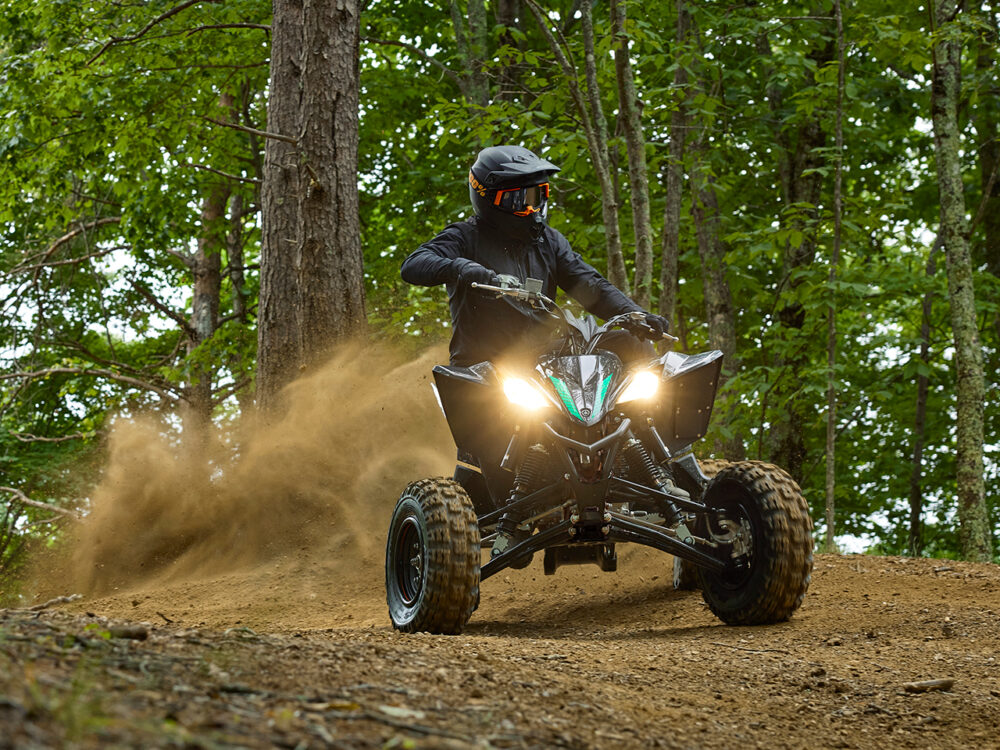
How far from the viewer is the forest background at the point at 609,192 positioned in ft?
34.2

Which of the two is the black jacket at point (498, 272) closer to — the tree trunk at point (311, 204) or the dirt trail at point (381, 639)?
the dirt trail at point (381, 639)

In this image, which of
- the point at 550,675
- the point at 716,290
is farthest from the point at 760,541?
the point at 716,290

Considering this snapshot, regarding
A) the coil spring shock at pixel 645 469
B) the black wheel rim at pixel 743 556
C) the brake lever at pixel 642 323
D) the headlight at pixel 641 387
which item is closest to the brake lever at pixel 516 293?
the brake lever at pixel 642 323

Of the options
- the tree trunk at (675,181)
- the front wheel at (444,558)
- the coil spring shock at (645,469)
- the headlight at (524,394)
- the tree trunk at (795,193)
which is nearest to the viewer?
the front wheel at (444,558)

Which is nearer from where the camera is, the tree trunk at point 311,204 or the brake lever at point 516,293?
the brake lever at point 516,293

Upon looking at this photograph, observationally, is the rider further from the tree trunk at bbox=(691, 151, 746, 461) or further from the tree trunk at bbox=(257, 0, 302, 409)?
the tree trunk at bbox=(691, 151, 746, 461)

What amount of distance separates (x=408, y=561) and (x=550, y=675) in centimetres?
235

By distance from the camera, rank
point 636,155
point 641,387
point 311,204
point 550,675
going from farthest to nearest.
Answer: point 636,155 → point 311,204 → point 641,387 → point 550,675

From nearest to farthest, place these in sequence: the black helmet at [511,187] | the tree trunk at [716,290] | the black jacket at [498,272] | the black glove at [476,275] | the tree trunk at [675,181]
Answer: the black glove at [476,275], the black jacket at [498,272], the black helmet at [511,187], the tree trunk at [675,181], the tree trunk at [716,290]

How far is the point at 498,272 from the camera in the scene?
6.40 meters

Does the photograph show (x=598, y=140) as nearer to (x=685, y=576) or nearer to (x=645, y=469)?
(x=685, y=576)

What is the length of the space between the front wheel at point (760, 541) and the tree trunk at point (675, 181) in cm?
454

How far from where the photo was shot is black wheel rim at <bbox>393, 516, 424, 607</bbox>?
5648mm

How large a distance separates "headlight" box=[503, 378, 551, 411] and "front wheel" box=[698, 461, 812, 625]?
1198mm
